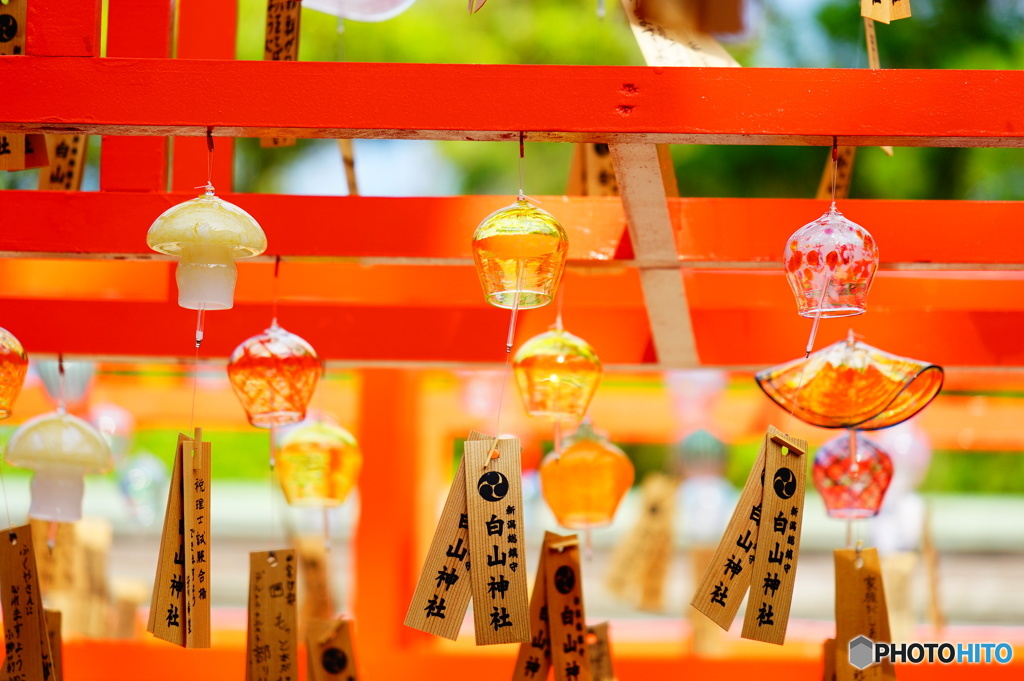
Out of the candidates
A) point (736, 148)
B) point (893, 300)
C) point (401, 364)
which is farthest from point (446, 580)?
point (736, 148)

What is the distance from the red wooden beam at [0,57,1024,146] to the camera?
5.30 ft

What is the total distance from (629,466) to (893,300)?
75cm

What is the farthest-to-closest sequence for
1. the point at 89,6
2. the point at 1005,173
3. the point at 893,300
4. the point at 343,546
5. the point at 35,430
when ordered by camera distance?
1. the point at 343,546
2. the point at 1005,173
3. the point at 893,300
4. the point at 35,430
5. the point at 89,6

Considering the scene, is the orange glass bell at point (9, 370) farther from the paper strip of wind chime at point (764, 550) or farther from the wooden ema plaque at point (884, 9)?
the wooden ema plaque at point (884, 9)

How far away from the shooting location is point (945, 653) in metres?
2.89

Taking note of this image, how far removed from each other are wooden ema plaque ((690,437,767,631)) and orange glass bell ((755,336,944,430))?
8.9 inches

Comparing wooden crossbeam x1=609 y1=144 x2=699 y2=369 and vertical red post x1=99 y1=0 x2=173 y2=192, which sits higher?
vertical red post x1=99 y1=0 x2=173 y2=192

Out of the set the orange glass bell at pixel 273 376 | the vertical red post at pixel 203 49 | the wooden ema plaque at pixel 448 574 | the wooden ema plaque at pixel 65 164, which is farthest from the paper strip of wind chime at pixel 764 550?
the wooden ema plaque at pixel 65 164

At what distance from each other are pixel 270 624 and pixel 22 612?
411 millimetres

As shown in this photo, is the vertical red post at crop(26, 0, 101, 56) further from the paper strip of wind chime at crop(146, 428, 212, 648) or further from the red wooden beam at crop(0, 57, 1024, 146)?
the paper strip of wind chime at crop(146, 428, 212, 648)

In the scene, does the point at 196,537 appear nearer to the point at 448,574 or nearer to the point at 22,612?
the point at 448,574

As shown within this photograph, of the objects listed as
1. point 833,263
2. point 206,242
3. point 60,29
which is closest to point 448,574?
→ point 206,242

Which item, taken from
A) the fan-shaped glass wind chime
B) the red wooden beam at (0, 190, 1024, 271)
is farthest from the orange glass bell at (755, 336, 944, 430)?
the red wooden beam at (0, 190, 1024, 271)

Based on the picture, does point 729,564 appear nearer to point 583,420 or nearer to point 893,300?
point 583,420
